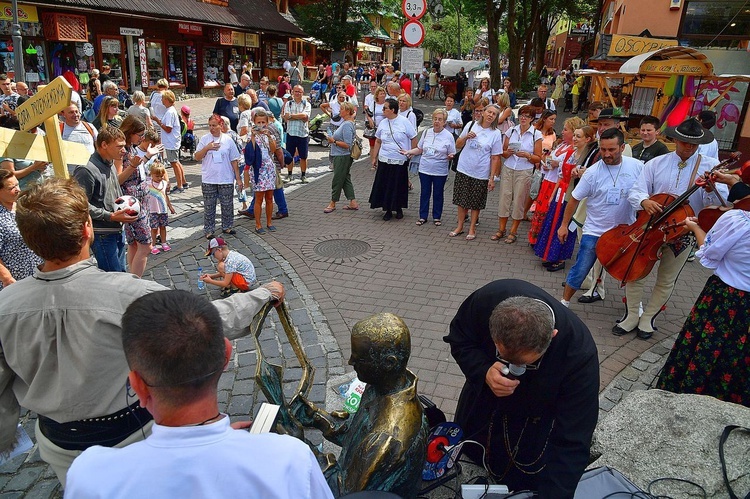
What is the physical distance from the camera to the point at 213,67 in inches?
1074

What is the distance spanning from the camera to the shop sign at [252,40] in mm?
29350

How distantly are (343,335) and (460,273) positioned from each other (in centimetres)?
223

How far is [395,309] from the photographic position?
5789 mm

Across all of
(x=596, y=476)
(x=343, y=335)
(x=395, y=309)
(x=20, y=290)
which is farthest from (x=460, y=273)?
(x=20, y=290)

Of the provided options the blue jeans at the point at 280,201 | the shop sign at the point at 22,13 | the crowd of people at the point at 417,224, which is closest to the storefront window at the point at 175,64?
the shop sign at the point at 22,13

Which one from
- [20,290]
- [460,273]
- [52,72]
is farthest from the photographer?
[52,72]

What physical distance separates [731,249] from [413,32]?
7.05 m

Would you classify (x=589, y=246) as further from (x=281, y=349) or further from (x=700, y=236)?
(x=281, y=349)

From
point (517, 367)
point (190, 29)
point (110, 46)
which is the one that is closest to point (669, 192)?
point (517, 367)

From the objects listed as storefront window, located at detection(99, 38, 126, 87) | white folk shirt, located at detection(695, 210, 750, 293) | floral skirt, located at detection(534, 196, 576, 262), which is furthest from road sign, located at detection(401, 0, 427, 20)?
storefront window, located at detection(99, 38, 126, 87)

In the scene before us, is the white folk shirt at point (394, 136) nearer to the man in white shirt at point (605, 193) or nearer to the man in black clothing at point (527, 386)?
the man in white shirt at point (605, 193)

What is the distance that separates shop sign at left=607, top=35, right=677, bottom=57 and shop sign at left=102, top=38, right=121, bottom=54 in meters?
18.3

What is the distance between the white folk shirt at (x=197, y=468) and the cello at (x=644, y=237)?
4350 millimetres

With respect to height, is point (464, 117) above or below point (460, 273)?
above
